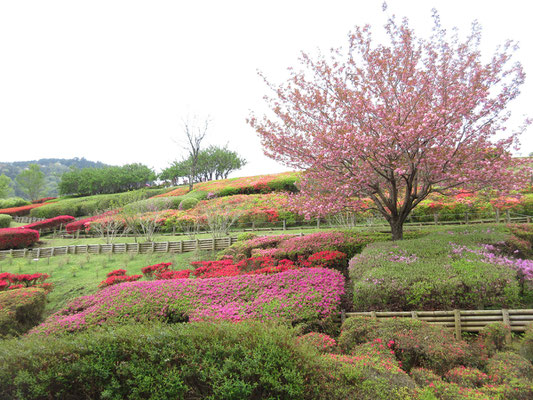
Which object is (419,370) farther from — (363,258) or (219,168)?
(219,168)

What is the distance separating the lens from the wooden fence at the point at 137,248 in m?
14.8

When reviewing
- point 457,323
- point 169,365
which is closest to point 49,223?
point 169,365

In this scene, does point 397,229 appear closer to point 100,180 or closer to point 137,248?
point 137,248

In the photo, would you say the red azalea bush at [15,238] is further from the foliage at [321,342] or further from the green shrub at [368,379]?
the green shrub at [368,379]

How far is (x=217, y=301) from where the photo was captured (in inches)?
275

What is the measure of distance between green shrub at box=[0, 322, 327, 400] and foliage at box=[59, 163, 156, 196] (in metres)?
53.0

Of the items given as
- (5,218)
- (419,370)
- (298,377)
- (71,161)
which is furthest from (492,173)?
(71,161)

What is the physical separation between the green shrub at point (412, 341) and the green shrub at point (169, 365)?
1539mm

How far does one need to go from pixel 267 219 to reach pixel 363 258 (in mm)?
11391

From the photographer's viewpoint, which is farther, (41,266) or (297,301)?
(41,266)

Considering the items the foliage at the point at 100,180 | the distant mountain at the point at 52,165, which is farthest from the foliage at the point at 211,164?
the distant mountain at the point at 52,165

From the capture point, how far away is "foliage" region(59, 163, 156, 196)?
5116 centimetres

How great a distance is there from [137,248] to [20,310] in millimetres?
7724

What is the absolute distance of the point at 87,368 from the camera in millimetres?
3998
